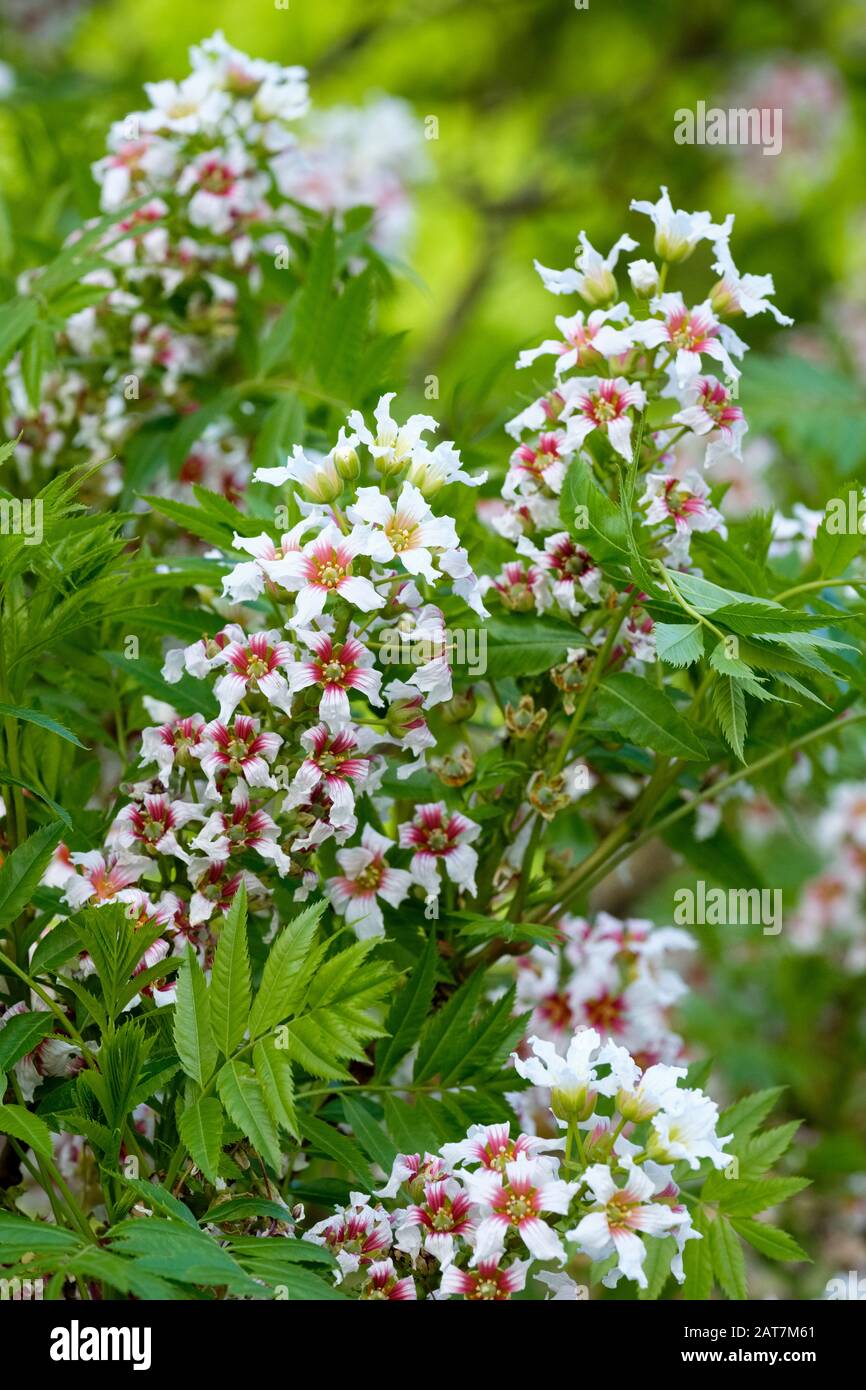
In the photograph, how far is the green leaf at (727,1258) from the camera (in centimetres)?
121

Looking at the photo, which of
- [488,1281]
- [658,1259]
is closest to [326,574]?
[488,1281]

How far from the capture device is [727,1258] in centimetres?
124

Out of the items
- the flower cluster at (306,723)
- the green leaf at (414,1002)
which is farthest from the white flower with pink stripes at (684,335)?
the green leaf at (414,1002)

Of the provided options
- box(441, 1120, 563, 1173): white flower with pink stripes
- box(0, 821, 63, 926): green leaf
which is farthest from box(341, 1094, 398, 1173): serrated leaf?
box(0, 821, 63, 926): green leaf

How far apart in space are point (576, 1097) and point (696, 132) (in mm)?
4502

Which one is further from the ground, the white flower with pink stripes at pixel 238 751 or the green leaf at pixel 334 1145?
the white flower with pink stripes at pixel 238 751

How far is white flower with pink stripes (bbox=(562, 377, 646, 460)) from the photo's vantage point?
131 centimetres

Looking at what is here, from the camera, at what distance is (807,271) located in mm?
5266

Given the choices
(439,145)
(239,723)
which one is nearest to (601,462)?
(239,723)

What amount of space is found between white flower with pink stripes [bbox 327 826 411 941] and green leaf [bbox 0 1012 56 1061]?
0.26 metres

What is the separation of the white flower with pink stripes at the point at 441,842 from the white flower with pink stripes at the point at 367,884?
2cm

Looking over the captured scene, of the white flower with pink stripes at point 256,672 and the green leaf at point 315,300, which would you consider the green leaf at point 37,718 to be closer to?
the white flower with pink stripes at point 256,672

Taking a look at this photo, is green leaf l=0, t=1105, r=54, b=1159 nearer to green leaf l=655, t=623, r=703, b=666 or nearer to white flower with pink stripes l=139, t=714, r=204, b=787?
white flower with pink stripes l=139, t=714, r=204, b=787
